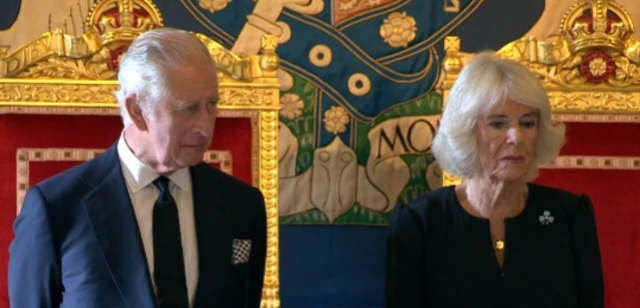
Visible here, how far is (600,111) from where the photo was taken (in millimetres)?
2502

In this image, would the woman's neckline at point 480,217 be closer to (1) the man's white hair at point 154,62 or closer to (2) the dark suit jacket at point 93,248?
(2) the dark suit jacket at point 93,248

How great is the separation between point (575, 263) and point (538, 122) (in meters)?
0.32

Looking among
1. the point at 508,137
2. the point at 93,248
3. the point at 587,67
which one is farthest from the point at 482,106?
the point at 93,248

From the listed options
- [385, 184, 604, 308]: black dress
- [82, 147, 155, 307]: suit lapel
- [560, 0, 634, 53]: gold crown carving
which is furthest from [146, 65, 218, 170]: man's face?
[560, 0, 634, 53]: gold crown carving

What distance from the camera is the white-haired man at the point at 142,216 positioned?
1.75m

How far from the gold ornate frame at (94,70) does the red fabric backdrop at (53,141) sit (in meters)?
0.05

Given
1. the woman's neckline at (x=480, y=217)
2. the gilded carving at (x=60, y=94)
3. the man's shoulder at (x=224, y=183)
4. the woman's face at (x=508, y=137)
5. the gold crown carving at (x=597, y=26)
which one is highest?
the gold crown carving at (x=597, y=26)

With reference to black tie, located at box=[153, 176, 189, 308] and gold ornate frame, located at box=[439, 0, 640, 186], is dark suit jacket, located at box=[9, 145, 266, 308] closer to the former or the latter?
black tie, located at box=[153, 176, 189, 308]

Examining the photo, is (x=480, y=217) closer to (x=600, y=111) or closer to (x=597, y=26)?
(x=600, y=111)

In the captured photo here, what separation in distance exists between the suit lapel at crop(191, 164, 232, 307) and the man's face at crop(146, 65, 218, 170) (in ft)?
0.38

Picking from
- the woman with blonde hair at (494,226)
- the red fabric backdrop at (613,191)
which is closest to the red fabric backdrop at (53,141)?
the woman with blonde hair at (494,226)

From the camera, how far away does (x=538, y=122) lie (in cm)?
214

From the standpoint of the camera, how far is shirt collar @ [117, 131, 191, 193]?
1828 millimetres

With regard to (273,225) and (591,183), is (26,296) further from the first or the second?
(591,183)
